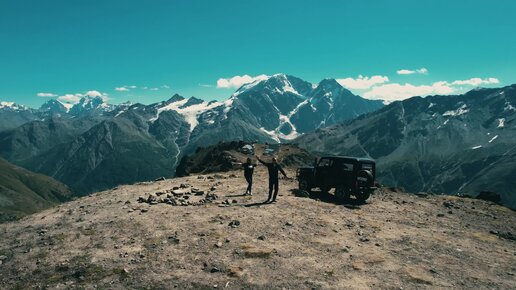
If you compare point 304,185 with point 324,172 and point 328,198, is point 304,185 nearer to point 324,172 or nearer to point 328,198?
point 324,172

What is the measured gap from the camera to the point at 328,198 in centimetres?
3097

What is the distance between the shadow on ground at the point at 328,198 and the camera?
29.1 meters

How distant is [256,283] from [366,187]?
18069mm

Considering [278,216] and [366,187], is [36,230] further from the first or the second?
[366,187]

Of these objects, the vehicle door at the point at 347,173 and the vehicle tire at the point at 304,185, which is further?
the vehicle tire at the point at 304,185

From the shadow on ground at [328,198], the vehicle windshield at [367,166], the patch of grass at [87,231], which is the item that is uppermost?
the vehicle windshield at [367,166]

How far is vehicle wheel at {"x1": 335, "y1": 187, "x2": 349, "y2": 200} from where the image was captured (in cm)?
3002

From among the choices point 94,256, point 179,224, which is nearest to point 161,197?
point 179,224

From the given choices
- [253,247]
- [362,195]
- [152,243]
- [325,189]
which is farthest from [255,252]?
[325,189]

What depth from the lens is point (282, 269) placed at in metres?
15.6

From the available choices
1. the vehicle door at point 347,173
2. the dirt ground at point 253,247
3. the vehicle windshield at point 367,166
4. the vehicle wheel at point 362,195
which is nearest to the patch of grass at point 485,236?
the dirt ground at point 253,247

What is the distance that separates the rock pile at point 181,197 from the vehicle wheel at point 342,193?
31.1 ft

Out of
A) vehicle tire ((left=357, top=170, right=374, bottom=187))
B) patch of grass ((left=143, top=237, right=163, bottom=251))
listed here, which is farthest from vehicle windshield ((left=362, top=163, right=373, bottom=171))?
patch of grass ((left=143, top=237, right=163, bottom=251))

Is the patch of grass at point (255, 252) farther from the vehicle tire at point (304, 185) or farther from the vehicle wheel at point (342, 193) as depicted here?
the vehicle tire at point (304, 185)
